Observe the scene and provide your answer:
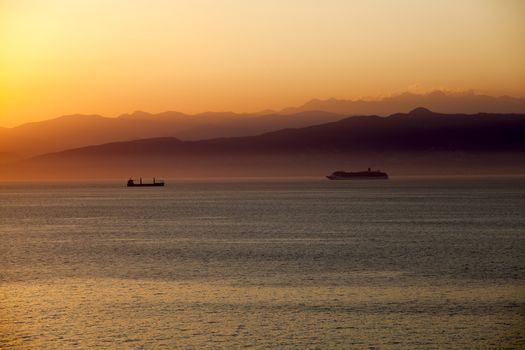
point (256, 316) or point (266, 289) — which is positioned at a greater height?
point (266, 289)

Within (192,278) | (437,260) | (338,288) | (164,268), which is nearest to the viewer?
(338,288)

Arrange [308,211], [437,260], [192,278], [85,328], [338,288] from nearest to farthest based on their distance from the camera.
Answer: [85,328] < [338,288] < [192,278] < [437,260] < [308,211]

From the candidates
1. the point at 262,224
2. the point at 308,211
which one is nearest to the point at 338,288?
the point at 262,224

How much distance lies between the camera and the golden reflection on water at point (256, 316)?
3578 centimetres

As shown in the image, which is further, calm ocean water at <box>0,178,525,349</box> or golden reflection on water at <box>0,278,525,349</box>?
calm ocean water at <box>0,178,525,349</box>

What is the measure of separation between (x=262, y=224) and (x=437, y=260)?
45.7m

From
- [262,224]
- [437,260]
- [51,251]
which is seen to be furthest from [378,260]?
[262,224]

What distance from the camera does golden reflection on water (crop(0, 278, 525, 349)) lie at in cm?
3578

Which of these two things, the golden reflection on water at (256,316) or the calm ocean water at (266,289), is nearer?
the golden reflection on water at (256,316)

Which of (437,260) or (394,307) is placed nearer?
(394,307)

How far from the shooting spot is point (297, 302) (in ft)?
144

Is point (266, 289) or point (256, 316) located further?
point (266, 289)

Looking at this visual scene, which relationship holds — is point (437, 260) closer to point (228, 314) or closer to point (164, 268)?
point (164, 268)

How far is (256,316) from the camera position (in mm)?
40188
